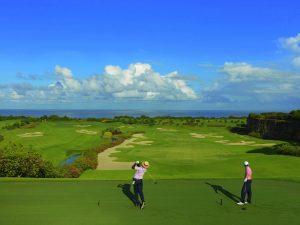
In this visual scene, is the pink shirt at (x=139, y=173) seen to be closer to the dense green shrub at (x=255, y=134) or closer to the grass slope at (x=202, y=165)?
the grass slope at (x=202, y=165)

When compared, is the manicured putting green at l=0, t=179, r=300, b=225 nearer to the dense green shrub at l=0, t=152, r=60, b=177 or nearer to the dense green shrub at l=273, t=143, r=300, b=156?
the dense green shrub at l=0, t=152, r=60, b=177

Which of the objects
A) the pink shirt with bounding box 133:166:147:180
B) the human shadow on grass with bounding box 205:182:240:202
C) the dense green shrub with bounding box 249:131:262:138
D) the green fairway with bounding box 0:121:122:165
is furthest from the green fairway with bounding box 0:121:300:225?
the dense green shrub with bounding box 249:131:262:138

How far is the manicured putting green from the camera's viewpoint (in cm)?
1421

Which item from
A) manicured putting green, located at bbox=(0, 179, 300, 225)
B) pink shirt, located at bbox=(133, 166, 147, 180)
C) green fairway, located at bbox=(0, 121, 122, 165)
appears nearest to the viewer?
manicured putting green, located at bbox=(0, 179, 300, 225)

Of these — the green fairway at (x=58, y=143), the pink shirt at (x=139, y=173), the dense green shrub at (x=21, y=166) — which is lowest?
the green fairway at (x=58, y=143)

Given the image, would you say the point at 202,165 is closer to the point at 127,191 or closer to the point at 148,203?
the point at 127,191

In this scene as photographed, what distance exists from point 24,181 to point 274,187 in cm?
1396

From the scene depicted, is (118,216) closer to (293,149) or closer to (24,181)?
(24,181)

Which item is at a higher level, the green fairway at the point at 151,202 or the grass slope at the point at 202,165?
the green fairway at the point at 151,202

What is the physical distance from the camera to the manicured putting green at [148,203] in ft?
46.6

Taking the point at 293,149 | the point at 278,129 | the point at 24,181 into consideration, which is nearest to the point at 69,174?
the point at 24,181

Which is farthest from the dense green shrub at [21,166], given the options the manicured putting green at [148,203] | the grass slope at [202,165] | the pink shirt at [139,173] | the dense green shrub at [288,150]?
the dense green shrub at [288,150]

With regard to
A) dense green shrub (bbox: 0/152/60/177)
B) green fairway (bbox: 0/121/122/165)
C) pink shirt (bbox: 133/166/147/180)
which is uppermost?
pink shirt (bbox: 133/166/147/180)

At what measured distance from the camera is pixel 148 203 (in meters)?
16.6
